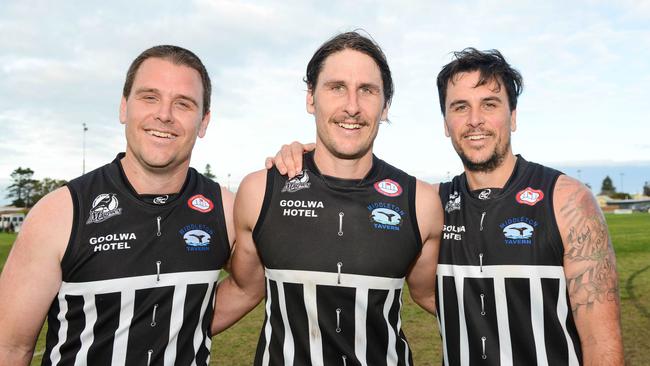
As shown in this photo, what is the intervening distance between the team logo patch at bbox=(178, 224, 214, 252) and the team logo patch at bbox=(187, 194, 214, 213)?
134 mm

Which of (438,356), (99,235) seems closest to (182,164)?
(99,235)

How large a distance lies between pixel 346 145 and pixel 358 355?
1.41 meters

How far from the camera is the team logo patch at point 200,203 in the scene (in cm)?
349

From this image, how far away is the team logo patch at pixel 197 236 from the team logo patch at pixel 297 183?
61 centimetres

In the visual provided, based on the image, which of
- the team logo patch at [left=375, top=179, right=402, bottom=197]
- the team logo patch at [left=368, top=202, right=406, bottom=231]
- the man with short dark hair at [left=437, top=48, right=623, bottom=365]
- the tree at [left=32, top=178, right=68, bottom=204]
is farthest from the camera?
the tree at [left=32, top=178, right=68, bottom=204]

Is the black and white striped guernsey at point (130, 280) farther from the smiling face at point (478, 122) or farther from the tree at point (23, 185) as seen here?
the tree at point (23, 185)

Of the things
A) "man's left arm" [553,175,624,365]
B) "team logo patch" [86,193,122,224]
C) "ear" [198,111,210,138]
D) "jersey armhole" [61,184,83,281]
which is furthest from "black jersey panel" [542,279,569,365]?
"jersey armhole" [61,184,83,281]

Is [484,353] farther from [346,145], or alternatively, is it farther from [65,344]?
[65,344]

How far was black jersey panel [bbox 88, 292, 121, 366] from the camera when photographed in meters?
3.00

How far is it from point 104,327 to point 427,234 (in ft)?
7.28

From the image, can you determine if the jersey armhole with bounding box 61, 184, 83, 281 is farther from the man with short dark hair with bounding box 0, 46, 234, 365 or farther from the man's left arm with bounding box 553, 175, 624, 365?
the man's left arm with bounding box 553, 175, 624, 365

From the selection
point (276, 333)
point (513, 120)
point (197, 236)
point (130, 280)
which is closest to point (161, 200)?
point (197, 236)

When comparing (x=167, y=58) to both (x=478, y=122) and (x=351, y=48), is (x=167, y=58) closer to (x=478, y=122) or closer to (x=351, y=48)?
(x=351, y=48)

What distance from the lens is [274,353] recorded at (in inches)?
129
